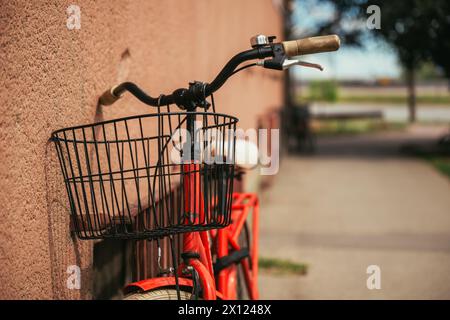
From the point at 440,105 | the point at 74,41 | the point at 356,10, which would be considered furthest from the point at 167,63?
the point at 440,105

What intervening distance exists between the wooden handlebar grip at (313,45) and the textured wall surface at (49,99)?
0.96 m

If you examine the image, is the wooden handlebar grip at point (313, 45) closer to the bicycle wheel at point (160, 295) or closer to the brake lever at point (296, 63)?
the brake lever at point (296, 63)

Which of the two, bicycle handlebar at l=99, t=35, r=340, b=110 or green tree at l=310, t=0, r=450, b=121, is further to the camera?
green tree at l=310, t=0, r=450, b=121

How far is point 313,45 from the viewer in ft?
7.93

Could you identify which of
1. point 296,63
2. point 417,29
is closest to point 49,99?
point 296,63

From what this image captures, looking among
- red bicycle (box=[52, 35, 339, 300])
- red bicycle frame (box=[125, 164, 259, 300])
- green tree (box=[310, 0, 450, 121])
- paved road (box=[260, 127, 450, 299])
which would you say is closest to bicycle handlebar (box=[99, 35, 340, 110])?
red bicycle (box=[52, 35, 339, 300])

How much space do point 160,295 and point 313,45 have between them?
43.4 inches

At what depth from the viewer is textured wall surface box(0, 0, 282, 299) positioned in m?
2.36

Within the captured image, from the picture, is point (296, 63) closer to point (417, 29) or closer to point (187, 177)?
point (187, 177)

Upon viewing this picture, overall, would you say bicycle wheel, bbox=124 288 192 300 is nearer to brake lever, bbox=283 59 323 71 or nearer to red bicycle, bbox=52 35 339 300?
red bicycle, bbox=52 35 339 300

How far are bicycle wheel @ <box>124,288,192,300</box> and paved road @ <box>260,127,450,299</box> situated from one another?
7.30ft

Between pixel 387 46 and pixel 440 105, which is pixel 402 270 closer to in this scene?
pixel 387 46

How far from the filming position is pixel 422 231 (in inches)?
267

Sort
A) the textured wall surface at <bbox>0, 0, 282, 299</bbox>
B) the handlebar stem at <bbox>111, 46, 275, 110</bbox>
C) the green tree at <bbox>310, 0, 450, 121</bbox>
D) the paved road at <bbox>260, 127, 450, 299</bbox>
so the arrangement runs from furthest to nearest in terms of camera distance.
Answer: the green tree at <bbox>310, 0, 450, 121</bbox> < the paved road at <bbox>260, 127, 450, 299</bbox> < the handlebar stem at <bbox>111, 46, 275, 110</bbox> < the textured wall surface at <bbox>0, 0, 282, 299</bbox>
